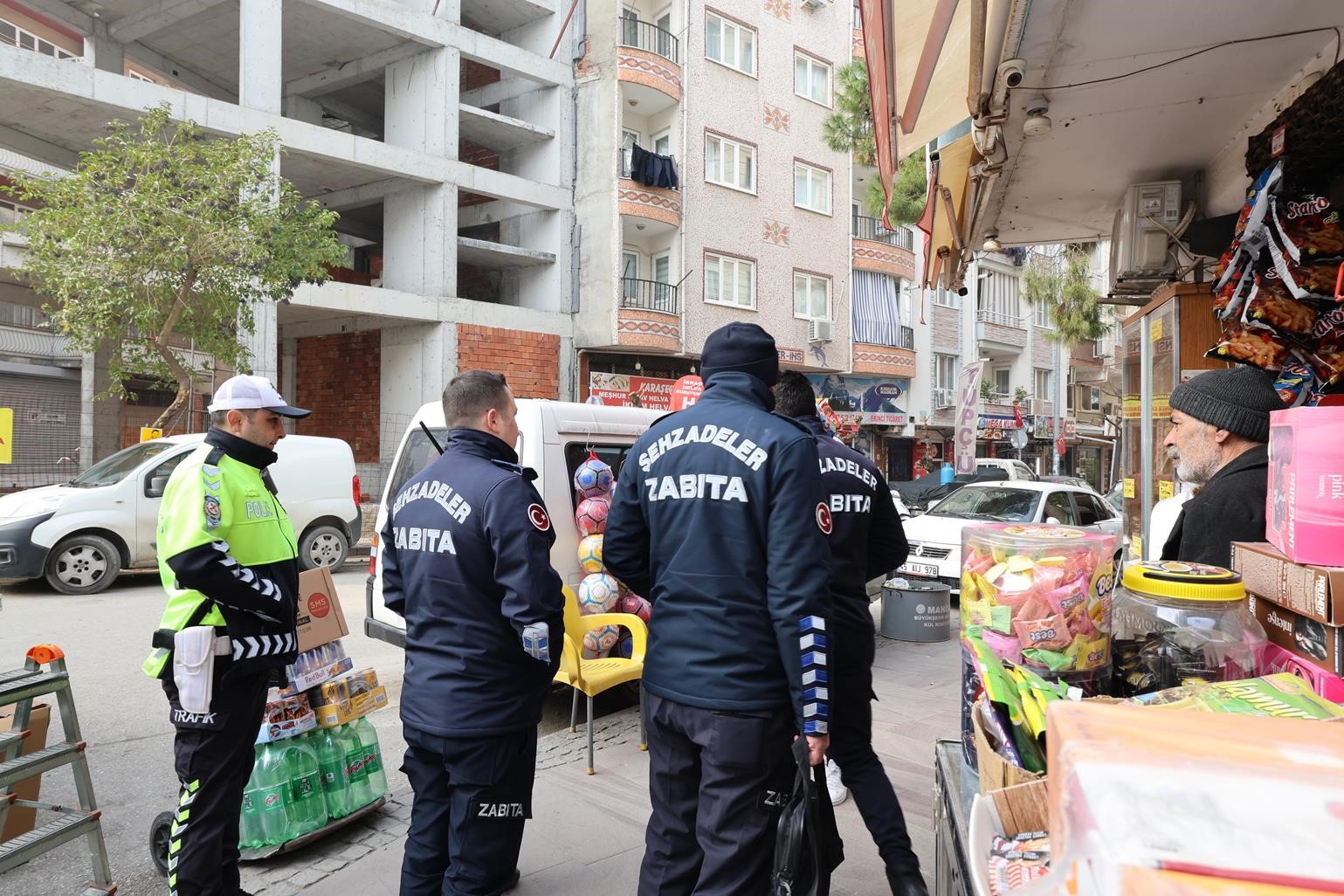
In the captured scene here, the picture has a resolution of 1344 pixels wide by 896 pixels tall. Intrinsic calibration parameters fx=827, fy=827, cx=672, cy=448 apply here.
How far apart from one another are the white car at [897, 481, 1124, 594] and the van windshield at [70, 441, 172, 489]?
942 centimetres

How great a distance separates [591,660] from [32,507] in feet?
27.0

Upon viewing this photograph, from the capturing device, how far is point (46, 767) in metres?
2.88

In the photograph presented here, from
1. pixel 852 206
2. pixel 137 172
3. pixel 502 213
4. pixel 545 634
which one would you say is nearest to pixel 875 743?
pixel 545 634

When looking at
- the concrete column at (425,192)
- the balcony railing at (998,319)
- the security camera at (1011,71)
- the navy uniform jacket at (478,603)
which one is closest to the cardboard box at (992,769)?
the navy uniform jacket at (478,603)

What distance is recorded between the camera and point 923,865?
3.67m

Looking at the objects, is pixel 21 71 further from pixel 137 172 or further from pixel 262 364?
pixel 262 364

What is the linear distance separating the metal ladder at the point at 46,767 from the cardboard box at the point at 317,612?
33.1 inches

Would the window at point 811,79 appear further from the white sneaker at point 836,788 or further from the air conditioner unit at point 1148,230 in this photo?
the white sneaker at point 836,788

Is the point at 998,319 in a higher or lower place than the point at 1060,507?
higher

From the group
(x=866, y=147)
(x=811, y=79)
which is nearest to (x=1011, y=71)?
(x=866, y=147)

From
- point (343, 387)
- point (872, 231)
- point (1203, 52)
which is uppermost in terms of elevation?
point (872, 231)

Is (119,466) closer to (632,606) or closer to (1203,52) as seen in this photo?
Answer: (632,606)

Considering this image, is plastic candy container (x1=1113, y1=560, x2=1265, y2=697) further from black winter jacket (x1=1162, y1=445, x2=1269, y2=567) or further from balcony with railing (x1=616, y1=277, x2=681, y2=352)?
balcony with railing (x1=616, y1=277, x2=681, y2=352)

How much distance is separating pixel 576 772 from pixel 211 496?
8.74ft
